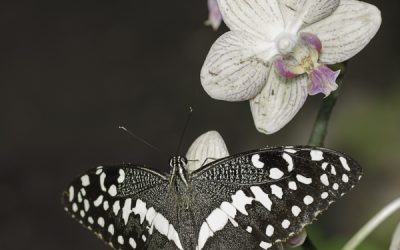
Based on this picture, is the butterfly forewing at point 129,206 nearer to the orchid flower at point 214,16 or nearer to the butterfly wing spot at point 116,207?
the butterfly wing spot at point 116,207

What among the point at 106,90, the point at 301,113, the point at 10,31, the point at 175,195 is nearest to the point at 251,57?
the point at 175,195

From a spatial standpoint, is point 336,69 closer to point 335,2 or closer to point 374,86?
point 335,2

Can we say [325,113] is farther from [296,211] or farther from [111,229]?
[111,229]

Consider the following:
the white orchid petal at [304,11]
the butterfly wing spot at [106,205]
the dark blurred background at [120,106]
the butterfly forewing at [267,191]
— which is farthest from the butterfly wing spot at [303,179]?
the dark blurred background at [120,106]

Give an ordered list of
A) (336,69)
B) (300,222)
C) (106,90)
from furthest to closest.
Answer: (106,90), (336,69), (300,222)

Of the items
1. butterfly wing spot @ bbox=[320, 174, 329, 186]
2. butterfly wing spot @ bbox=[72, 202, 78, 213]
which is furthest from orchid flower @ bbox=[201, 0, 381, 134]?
butterfly wing spot @ bbox=[72, 202, 78, 213]

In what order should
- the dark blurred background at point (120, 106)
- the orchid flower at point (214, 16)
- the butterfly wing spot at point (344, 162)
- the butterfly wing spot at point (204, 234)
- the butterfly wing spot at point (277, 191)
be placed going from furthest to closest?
the dark blurred background at point (120, 106)
the orchid flower at point (214, 16)
the butterfly wing spot at point (204, 234)
the butterfly wing spot at point (277, 191)
the butterfly wing spot at point (344, 162)

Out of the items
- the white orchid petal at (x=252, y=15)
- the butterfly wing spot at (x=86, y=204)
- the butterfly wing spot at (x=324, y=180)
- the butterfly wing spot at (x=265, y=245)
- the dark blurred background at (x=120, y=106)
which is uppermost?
the white orchid petal at (x=252, y=15)
